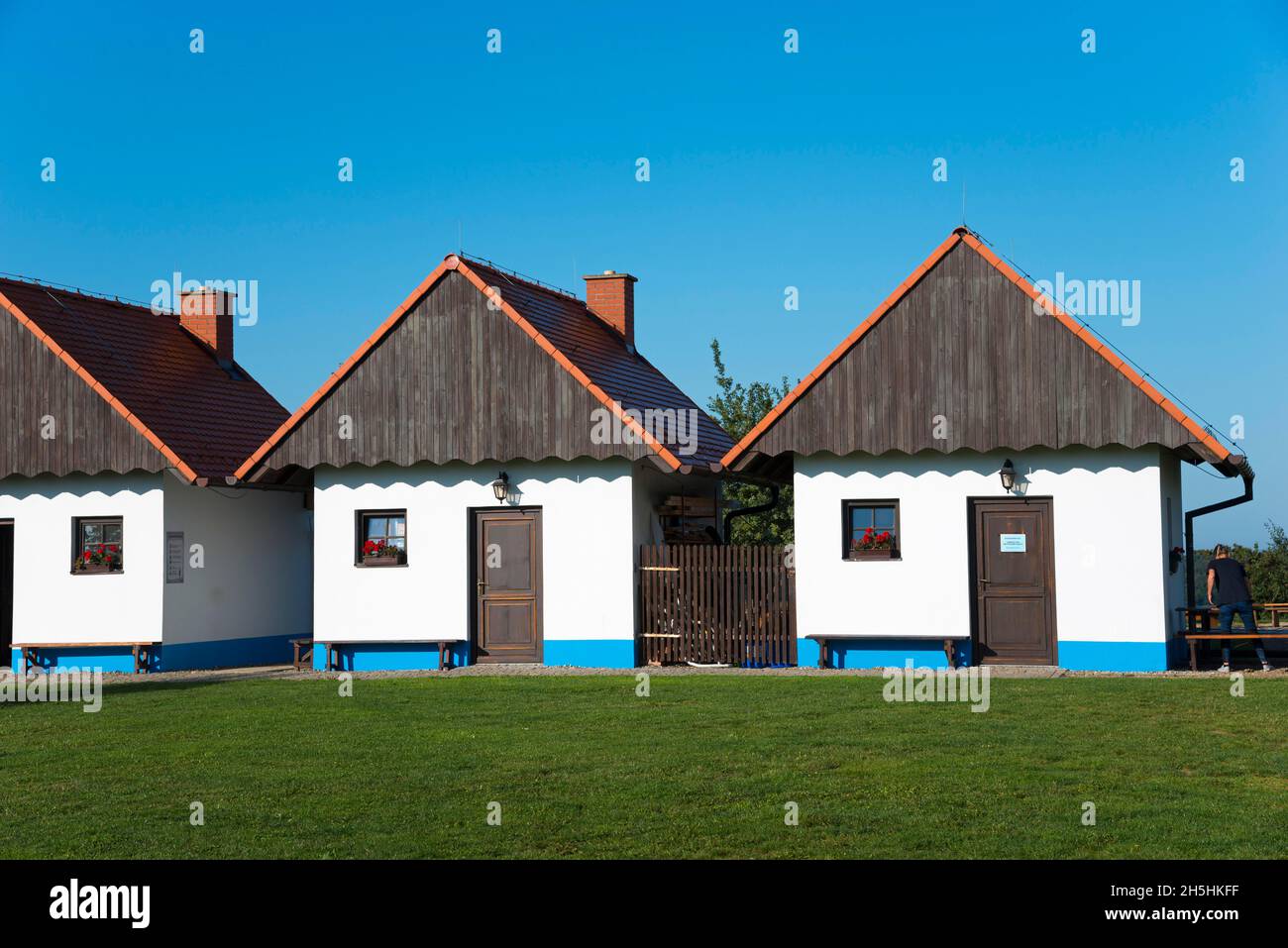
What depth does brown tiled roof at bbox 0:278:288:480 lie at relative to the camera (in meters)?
24.9

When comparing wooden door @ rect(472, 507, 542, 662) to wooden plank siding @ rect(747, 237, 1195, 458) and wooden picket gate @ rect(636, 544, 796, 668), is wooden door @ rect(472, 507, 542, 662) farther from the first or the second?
wooden plank siding @ rect(747, 237, 1195, 458)

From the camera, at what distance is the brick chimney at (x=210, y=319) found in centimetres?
2975

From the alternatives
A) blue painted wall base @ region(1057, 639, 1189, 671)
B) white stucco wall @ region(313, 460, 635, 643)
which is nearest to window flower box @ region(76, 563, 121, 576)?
white stucco wall @ region(313, 460, 635, 643)

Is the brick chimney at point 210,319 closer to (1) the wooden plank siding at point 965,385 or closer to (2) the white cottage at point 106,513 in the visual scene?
(2) the white cottage at point 106,513

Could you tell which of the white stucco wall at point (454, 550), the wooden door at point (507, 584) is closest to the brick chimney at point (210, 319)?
the white stucco wall at point (454, 550)

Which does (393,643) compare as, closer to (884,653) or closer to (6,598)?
(6,598)

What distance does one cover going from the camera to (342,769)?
12477 mm

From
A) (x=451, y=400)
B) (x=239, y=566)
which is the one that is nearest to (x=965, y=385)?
(x=451, y=400)

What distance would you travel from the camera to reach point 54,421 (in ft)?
81.4

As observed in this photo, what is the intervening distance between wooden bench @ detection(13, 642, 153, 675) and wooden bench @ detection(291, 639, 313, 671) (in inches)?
84.3

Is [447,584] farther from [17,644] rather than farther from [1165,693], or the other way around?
[1165,693]

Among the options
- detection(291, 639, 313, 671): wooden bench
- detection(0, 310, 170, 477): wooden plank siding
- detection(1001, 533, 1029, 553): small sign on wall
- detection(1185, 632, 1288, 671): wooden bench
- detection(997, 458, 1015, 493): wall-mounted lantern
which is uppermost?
detection(0, 310, 170, 477): wooden plank siding
